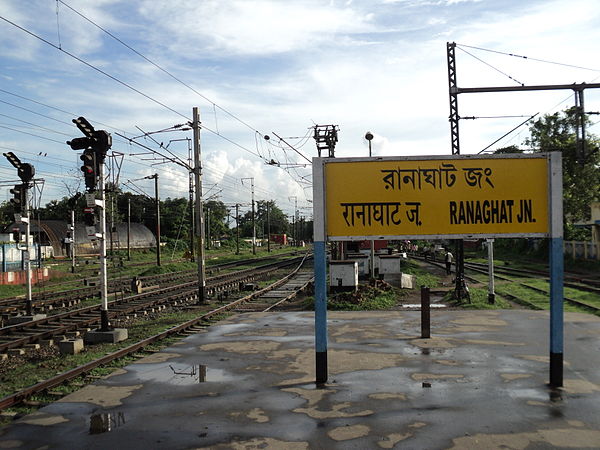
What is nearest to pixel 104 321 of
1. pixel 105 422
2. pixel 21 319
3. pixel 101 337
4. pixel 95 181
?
pixel 101 337

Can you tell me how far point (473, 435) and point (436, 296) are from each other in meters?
15.6

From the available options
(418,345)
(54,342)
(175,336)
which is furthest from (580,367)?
(54,342)

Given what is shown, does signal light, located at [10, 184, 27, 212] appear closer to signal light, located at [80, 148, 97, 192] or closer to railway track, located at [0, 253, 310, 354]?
railway track, located at [0, 253, 310, 354]

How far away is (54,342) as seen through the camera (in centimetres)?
1258

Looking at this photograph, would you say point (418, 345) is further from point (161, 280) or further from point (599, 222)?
point (599, 222)

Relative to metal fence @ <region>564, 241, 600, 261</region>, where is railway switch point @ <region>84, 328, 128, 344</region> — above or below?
below

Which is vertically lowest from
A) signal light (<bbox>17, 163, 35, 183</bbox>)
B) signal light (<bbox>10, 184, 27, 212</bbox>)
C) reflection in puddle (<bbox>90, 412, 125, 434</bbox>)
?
reflection in puddle (<bbox>90, 412, 125, 434</bbox>)

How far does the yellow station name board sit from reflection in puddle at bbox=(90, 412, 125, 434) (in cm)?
394

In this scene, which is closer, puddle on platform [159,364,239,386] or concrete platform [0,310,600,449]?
concrete platform [0,310,600,449]

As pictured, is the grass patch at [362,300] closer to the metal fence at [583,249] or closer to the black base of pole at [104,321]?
the black base of pole at [104,321]

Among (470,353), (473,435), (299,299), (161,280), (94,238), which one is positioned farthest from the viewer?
(161,280)

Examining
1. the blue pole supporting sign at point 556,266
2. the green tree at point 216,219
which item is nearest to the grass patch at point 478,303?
the blue pole supporting sign at point 556,266

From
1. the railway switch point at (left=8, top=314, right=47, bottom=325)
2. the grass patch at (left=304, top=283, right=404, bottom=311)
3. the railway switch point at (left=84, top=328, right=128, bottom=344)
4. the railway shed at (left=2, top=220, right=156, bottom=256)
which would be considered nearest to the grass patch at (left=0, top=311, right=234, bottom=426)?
the railway switch point at (left=84, top=328, right=128, bottom=344)

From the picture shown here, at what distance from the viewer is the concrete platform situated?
5820 millimetres
